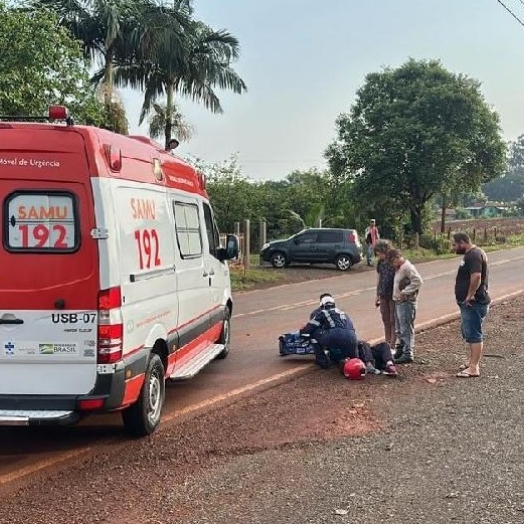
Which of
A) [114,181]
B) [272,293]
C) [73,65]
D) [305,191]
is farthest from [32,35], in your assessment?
[305,191]

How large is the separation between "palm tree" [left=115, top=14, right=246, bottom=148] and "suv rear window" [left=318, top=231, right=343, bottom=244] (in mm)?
7972

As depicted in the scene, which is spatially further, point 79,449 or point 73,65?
point 73,65

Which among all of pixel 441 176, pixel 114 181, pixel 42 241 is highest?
pixel 441 176

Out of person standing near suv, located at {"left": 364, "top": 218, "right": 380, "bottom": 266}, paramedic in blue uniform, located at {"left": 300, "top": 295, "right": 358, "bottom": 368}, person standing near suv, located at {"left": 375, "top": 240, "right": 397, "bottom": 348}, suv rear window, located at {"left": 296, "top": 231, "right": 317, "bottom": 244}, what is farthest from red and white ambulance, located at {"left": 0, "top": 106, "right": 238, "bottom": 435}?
suv rear window, located at {"left": 296, "top": 231, "right": 317, "bottom": 244}

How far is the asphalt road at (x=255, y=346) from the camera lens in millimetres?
6355

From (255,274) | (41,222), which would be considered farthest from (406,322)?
(255,274)

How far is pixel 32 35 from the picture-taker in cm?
1482

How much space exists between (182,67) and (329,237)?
9.15 m

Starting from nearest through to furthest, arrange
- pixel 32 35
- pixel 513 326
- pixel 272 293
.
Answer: pixel 513 326 → pixel 32 35 → pixel 272 293

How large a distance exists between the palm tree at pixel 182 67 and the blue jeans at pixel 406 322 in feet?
72.7

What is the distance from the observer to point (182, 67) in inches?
1195

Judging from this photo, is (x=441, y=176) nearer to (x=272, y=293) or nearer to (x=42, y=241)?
(x=272, y=293)

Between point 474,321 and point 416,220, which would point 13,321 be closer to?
point 474,321

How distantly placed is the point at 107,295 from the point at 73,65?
12.7 meters
